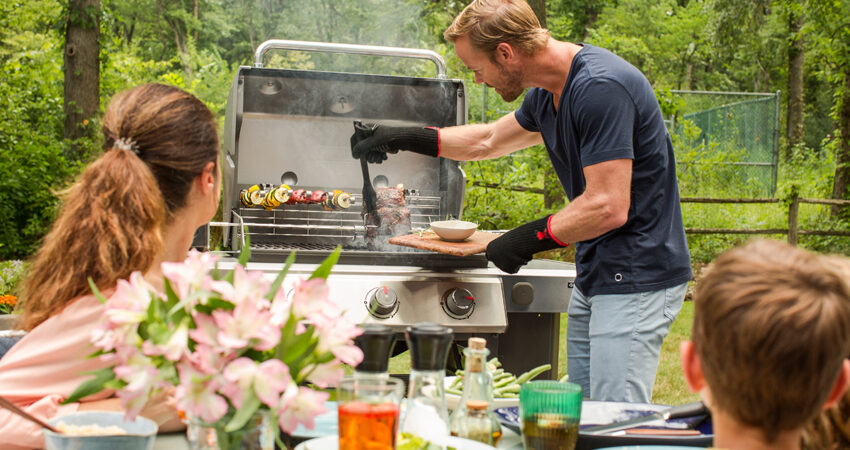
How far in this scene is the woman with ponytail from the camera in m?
1.24

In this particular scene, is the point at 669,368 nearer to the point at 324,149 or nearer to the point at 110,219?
the point at 324,149

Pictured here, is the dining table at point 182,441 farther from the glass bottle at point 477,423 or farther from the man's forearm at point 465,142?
the man's forearm at point 465,142

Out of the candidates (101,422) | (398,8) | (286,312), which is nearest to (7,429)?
(101,422)

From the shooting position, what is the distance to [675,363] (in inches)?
213

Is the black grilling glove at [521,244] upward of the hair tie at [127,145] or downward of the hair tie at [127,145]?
downward

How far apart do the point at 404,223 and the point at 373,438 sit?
5.97 feet

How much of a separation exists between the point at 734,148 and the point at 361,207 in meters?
11.1

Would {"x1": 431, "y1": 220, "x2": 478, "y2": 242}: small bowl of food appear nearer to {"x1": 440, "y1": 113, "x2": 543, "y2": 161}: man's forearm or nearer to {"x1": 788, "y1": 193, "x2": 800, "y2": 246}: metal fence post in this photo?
{"x1": 440, "y1": 113, "x2": 543, "y2": 161}: man's forearm

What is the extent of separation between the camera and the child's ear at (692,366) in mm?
1012

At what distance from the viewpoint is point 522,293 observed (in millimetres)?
2488

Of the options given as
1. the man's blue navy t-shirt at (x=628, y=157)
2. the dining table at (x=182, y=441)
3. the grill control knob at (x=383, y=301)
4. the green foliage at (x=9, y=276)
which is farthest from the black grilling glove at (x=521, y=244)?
the green foliage at (x=9, y=276)

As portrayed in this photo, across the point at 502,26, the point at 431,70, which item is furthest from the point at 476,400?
the point at 431,70

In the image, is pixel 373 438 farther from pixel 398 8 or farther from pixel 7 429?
pixel 398 8

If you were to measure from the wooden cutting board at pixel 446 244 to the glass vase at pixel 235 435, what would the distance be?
139 centimetres
